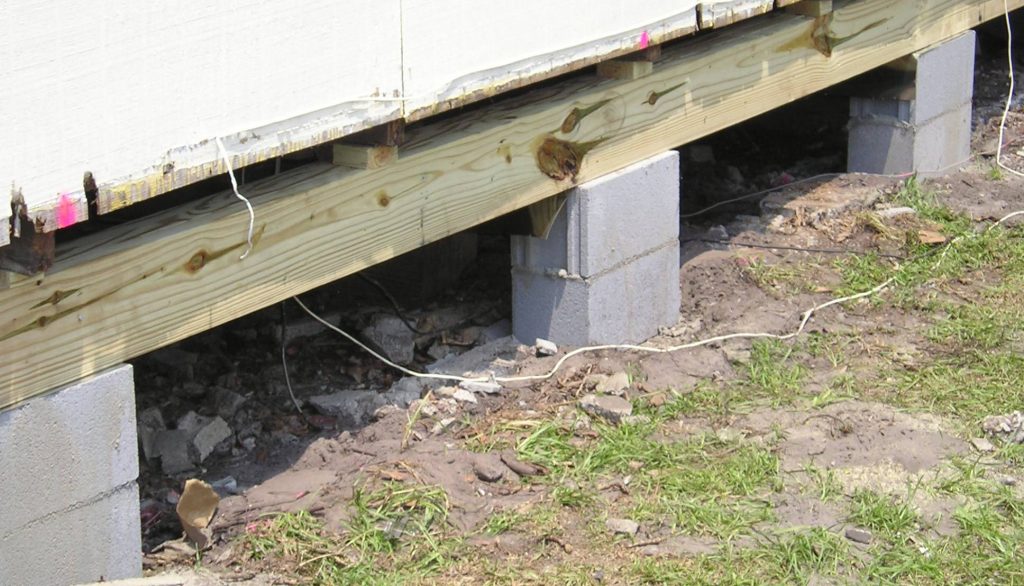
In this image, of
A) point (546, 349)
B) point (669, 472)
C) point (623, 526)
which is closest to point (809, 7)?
point (546, 349)

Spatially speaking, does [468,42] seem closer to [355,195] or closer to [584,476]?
[355,195]

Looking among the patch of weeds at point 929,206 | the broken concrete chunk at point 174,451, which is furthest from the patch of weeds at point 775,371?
the broken concrete chunk at point 174,451

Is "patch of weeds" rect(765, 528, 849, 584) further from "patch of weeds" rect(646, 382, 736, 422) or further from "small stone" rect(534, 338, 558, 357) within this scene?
"small stone" rect(534, 338, 558, 357)

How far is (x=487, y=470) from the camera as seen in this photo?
4.45 metres

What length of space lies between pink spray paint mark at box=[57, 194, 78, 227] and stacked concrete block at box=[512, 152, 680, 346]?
2327 millimetres

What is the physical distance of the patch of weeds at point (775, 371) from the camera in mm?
5188

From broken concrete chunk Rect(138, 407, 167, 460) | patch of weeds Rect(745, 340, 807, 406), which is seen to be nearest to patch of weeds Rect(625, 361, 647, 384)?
patch of weeds Rect(745, 340, 807, 406)

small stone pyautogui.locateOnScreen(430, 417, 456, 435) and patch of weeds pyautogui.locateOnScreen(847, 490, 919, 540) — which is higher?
small stone pyautogui.locateOnScreen(430, 417, 456, 435)

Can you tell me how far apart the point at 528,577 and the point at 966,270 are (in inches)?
133

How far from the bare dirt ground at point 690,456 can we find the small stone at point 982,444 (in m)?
0.01

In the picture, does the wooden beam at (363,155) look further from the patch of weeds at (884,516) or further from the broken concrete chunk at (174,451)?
the patch of weeds at (884,516)

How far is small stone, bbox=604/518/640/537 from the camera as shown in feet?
13.7

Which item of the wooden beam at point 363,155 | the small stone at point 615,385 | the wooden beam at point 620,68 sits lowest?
the small stone at point 615,385

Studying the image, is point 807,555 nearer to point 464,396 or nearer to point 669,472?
point 669,472
